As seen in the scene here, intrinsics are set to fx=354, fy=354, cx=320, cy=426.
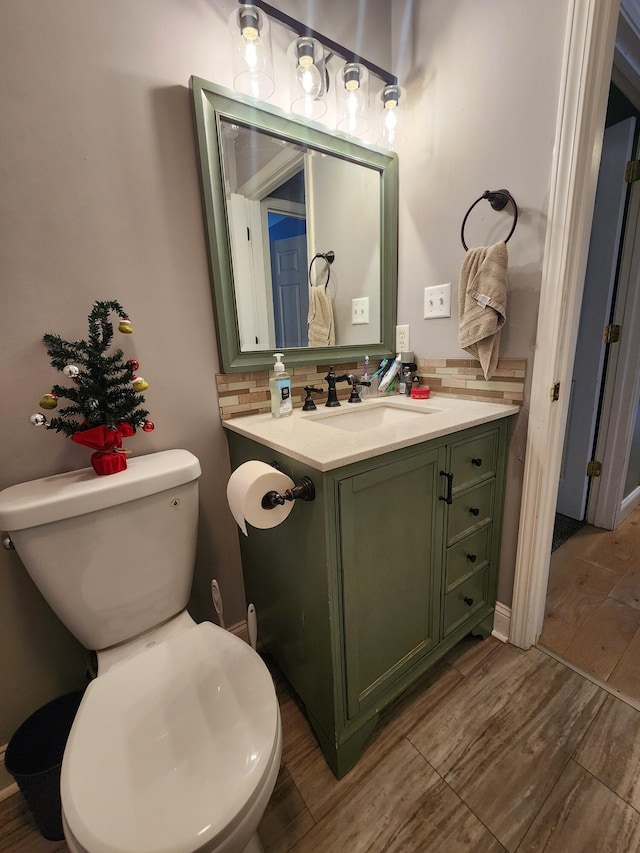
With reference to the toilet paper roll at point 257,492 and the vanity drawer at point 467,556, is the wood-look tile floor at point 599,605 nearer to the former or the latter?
the vanity drawer at point 467,556

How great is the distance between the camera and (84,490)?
0.80 m

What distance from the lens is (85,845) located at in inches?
20.5

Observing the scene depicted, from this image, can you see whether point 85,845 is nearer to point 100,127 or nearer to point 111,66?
point 100,127

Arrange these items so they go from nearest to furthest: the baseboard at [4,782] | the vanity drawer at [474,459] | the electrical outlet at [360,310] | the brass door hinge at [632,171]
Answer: the baseboard at [4,782], the vanity drawer at [474,459], the electrical outlet at [360,310], the brass door hinge at [632,171]

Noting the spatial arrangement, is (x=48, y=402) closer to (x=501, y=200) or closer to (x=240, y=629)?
(x=240, y=629)

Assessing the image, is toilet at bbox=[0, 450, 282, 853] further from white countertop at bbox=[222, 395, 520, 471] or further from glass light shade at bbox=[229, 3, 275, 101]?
glass light shade at bbox=[229, 3, 275, 101]

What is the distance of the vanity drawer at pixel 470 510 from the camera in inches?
43.8

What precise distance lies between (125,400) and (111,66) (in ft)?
2.75

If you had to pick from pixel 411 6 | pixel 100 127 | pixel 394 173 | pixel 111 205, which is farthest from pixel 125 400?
pixel 411 6

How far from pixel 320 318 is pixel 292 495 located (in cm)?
81

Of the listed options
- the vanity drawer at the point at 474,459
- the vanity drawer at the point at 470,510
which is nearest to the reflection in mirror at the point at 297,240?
the vanity drawer at the point at 474,459

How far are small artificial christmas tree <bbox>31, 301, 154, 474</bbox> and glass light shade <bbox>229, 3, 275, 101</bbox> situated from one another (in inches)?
30.8

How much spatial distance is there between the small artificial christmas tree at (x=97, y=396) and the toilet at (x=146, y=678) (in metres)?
A: 0.09

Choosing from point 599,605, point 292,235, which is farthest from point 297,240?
point 599,605
